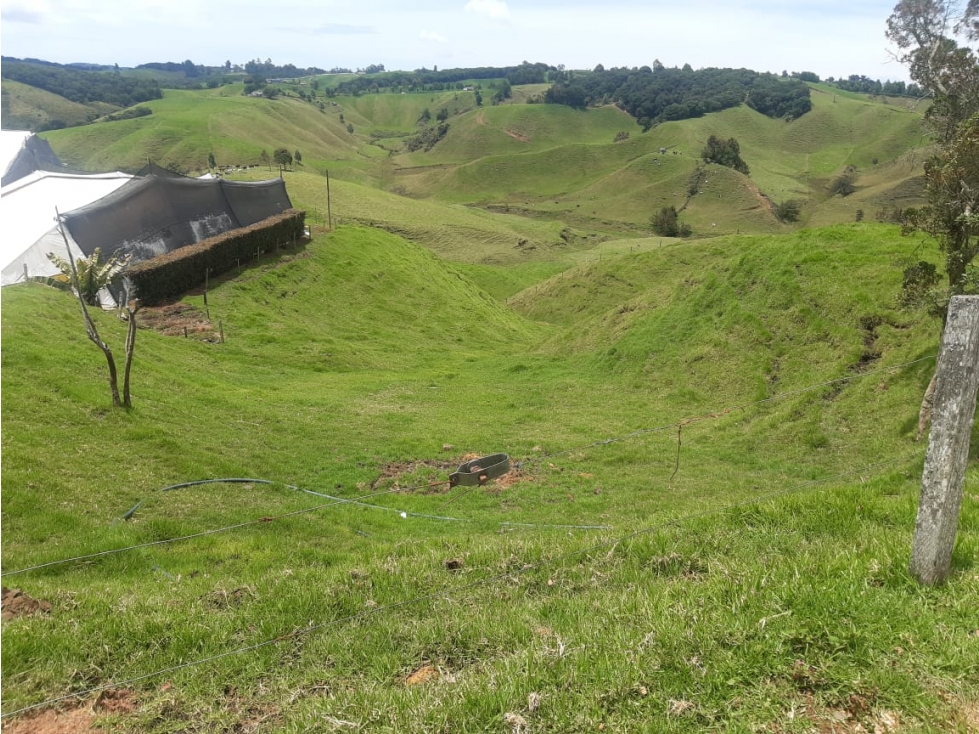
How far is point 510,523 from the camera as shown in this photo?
48.5ft

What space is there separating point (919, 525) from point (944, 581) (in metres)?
0.56

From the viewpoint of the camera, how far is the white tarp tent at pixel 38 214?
3066 centimetres

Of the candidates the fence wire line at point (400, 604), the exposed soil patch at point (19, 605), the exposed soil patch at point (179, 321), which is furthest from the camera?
the exposed soil patch at point (179, 321)

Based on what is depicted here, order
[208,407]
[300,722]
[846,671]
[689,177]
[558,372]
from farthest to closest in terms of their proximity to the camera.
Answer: [689,177]
[558,372]
[208,407]
[300,722]
[846,671]

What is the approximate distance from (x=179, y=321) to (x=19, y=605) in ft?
89.2

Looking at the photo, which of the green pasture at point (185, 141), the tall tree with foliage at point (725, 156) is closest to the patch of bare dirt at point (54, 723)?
the tall tree with foliage at point (725, 156)

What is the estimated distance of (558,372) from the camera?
32344mm

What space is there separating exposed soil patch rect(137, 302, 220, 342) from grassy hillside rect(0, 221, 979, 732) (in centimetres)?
119

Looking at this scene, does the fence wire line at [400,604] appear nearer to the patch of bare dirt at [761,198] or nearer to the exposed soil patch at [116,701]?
the exposed soil patch at [116,701]

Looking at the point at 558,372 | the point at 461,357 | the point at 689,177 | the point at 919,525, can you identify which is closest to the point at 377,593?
the point at 919,525

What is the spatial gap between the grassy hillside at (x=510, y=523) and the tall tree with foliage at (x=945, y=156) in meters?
3.36

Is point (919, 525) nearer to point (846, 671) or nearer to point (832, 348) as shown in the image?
point (846, 671)

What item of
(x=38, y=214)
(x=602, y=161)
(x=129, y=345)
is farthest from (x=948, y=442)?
(x=602, y=161)

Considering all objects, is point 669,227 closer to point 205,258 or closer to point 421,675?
point 205,258
